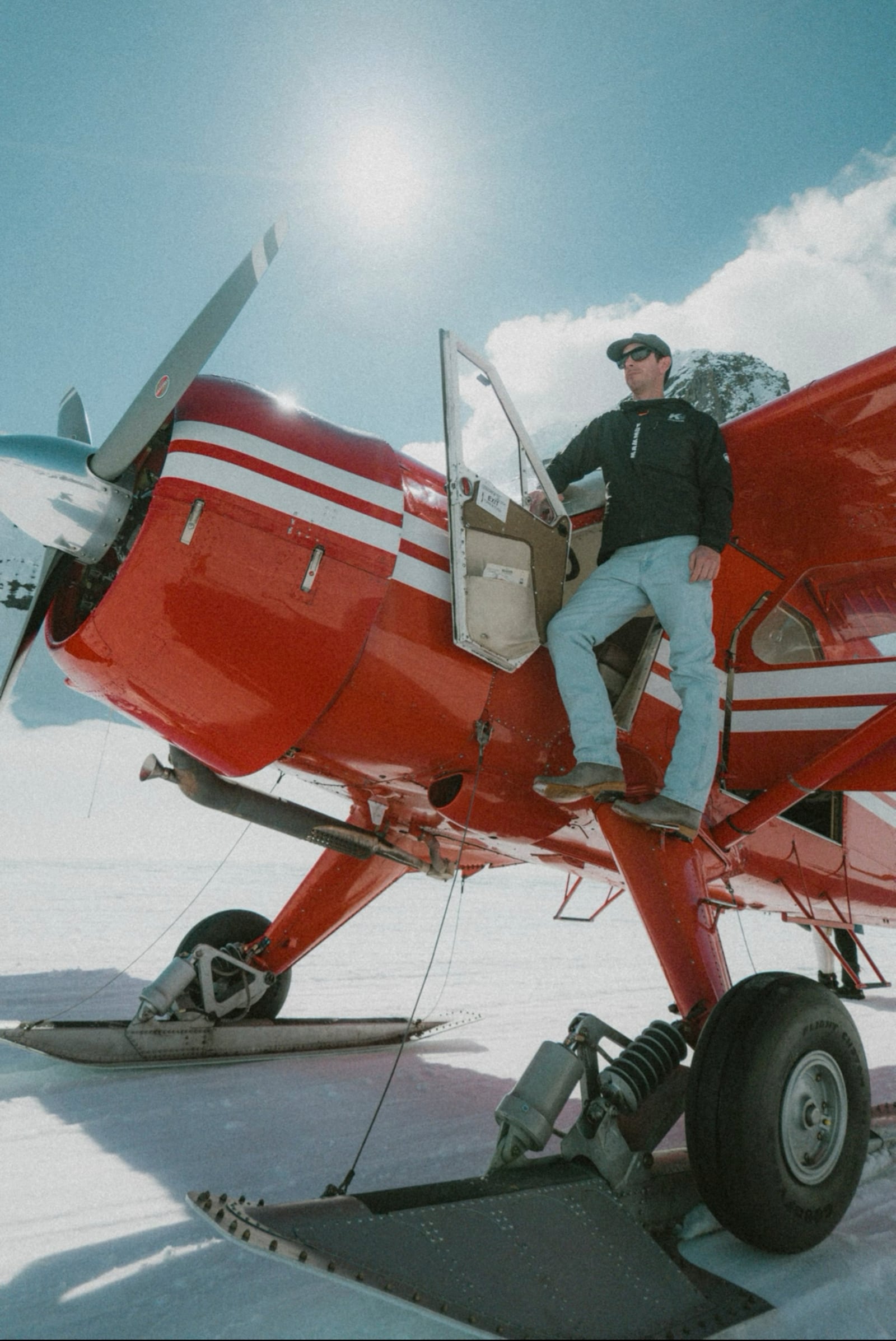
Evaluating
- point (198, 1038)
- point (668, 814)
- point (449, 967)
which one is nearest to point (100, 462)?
point (668, 814)

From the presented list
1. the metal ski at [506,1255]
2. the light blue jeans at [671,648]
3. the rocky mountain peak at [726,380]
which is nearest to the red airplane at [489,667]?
the light blue jeans at [671,648]

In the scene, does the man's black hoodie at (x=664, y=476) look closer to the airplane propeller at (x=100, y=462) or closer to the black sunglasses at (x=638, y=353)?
the black sunglasses at (x=638, y=353)

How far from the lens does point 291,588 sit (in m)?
2.78

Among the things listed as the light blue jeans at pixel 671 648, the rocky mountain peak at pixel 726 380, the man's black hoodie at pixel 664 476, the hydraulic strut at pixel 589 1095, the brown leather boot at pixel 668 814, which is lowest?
the hydraulic strut at pixel 589 1095

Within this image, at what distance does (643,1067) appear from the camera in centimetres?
262

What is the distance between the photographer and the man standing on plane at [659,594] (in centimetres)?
294

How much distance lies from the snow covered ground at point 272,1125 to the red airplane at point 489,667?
43cm

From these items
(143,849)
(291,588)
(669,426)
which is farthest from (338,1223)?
(143,849)

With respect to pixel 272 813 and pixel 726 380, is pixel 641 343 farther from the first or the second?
pixel 726 380

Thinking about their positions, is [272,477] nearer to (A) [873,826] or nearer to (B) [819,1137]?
(B) [819,1137]

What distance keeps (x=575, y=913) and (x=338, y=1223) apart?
13.6m

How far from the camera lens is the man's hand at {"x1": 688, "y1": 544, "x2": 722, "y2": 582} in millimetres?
3086

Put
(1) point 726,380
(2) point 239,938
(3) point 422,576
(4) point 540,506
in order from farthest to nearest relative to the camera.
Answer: (1) point 726,380 → (2) point 239,938 → (4) point 540,506 → (3) point 422,576

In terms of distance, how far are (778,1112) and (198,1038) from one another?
3118 mm
